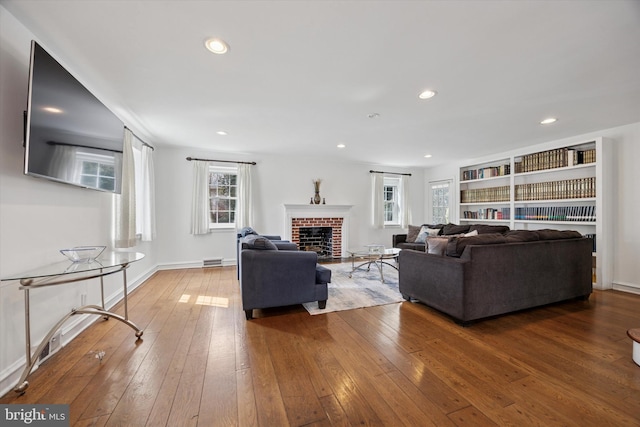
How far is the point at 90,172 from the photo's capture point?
2.25 metres

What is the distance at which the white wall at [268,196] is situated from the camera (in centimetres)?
487

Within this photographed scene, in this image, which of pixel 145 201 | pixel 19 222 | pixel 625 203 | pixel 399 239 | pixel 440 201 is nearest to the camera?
pixel 19 222

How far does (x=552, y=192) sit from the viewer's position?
168 inches

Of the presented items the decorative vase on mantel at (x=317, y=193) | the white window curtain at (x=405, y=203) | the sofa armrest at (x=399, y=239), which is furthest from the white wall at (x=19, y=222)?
the white window curtain at (x=405, y=203)

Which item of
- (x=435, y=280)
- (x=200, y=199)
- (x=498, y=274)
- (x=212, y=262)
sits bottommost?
(x=212, y=262)

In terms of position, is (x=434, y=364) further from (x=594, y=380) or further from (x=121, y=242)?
(x=121, y=242)

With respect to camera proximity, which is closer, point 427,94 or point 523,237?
point 427,94

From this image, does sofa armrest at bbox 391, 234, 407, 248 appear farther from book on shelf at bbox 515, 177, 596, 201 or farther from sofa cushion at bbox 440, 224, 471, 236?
book on shelf at bbox 515, 177, 596, 201

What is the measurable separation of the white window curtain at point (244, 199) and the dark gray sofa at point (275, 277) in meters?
2.47

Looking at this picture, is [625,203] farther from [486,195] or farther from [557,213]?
[486,195]

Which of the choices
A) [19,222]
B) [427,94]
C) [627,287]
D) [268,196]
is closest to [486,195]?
[627,287]

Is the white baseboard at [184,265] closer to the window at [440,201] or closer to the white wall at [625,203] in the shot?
the window at [440,201]

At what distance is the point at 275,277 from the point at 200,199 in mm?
3134

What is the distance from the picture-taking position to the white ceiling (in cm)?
155
